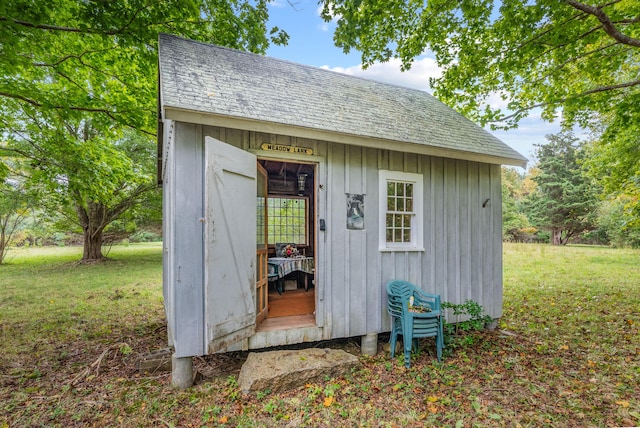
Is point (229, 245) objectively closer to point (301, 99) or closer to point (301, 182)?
point (301, 99)

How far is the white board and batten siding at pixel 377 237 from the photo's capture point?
13.5 ft

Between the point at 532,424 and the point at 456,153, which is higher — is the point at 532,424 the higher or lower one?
the lower one

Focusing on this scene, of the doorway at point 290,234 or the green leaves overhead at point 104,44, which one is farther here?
the doorway at point 290,234

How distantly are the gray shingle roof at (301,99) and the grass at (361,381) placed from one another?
316 cm

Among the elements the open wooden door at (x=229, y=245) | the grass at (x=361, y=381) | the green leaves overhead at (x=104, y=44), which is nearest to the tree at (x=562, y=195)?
the grass at (x=361, y=381)

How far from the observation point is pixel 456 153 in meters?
4.70

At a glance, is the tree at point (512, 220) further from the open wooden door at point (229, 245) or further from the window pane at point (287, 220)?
the open wooden door at point (229, 245)

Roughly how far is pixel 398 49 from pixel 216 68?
459 centimetres

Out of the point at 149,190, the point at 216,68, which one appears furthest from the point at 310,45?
the point at 149,190

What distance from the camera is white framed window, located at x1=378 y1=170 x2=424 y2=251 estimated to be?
455 cm

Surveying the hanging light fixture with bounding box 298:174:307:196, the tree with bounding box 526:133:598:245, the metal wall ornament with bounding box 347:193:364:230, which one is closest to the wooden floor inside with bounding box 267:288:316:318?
the metal wall ornament with bounding box 347:193:364:230

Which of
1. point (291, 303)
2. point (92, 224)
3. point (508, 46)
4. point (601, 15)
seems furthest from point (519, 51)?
point (92, 224)

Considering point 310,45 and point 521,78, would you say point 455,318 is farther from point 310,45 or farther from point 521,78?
point 310,45

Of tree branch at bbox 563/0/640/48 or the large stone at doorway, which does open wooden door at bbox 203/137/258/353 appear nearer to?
the large stone at doorway
